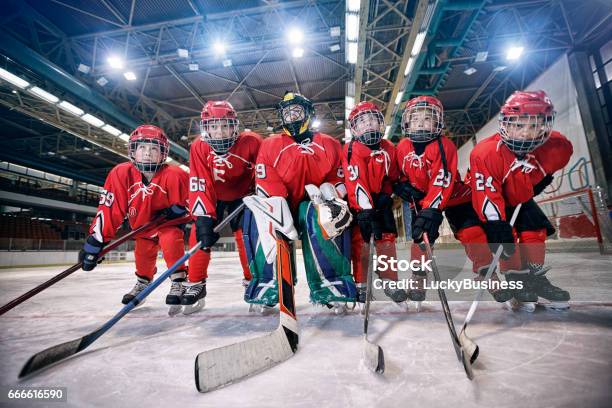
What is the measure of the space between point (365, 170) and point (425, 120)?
535 millimetres

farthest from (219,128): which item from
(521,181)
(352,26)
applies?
(352,26)

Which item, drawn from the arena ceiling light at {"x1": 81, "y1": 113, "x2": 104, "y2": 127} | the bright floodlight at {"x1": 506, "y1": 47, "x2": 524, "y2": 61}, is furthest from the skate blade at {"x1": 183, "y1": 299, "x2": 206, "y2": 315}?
the bright floodlight at {"x1": 506, "y1": 47, "x2": 524, "y2": 61}

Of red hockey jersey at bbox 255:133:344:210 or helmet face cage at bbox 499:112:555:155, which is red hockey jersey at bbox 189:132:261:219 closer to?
red hockey jersey at bbox 255:133:344:210

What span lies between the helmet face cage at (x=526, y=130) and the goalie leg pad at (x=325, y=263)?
1.24 m

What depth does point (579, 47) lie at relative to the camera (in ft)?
26.2

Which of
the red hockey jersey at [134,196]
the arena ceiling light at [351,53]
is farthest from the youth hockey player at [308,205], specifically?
the arena ceiling light at [351,53]

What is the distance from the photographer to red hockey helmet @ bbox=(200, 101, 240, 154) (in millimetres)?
2201

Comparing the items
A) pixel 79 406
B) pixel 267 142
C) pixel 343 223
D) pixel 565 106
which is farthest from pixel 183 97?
pixel 565 106

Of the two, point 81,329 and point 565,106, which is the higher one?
point 565,106

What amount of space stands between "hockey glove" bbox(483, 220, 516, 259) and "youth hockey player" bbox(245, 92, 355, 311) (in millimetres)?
933

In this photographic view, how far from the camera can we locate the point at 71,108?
8.12 metres

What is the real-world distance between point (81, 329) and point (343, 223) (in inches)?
68.3

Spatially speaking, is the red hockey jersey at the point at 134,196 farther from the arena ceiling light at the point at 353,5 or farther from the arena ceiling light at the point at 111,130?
the arena ceiling light at the point at 111,130

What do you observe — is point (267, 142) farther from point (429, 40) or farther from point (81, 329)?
point (429, 40)
